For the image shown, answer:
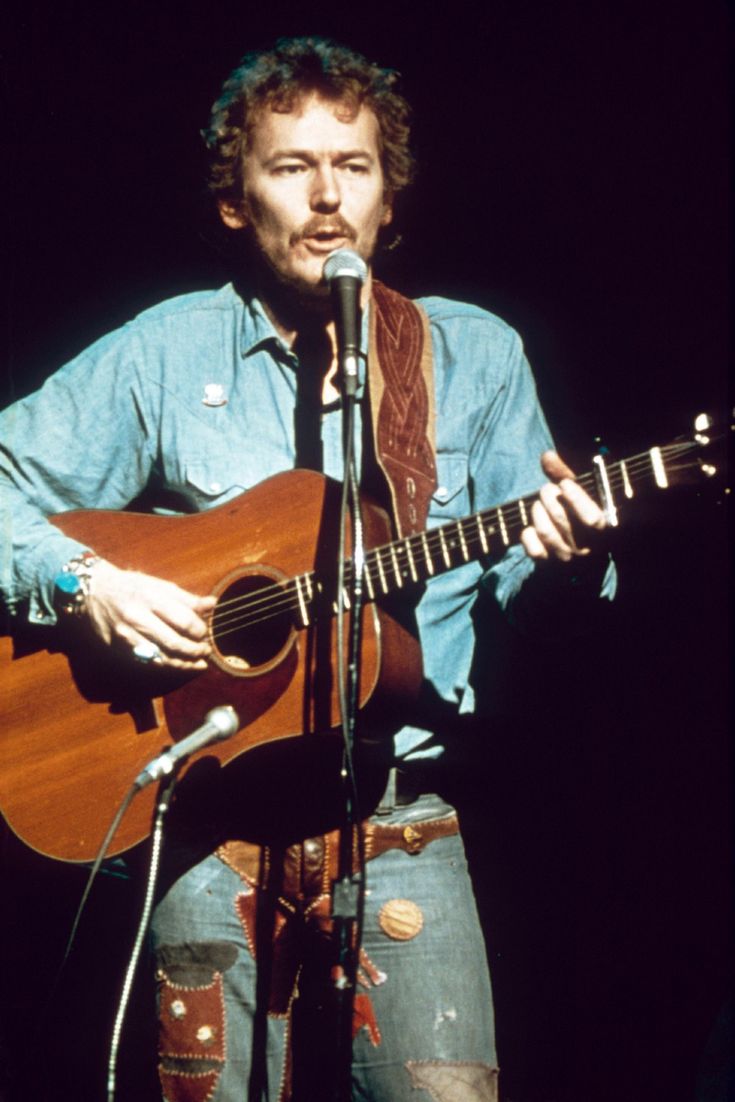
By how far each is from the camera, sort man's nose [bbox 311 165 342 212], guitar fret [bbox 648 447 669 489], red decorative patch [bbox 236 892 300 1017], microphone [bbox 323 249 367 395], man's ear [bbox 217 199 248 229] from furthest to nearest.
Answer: man's ear [bbox 217 199 248 229]
man's nose [bbox 311 165 342 212]
red decorative patch [bbox 236 892 300 1017]
guitar fret [bbox 648 447 669 489]
microphone [bbox 323 249 367 395]

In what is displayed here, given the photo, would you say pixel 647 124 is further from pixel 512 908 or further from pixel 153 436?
pixel 512 908

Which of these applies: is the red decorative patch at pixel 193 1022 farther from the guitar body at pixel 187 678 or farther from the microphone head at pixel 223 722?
the microphone head at pixel 223 722

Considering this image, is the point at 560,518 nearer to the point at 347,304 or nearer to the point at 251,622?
the point at 347,304

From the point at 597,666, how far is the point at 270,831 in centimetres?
114

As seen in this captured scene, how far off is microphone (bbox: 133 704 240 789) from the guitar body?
0.93 ft

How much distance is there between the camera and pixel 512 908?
109 inches

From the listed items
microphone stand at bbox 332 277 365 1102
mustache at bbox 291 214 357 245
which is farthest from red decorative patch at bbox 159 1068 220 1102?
mustache at bbox 291 214 357 245

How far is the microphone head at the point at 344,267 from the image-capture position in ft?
5.84

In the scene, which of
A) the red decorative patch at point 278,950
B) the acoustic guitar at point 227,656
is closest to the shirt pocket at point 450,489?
the acoustic guitar at point 227,656

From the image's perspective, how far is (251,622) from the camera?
2.08 meters

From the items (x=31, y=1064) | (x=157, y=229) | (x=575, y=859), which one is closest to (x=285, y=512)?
(x=575, y=859)

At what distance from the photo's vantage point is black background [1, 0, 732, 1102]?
8.36 feet

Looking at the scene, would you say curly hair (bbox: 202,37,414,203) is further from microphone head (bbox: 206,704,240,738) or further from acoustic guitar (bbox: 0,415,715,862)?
microphone head (bbox: 206,704,240,738)

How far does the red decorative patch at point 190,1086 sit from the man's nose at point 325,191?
2.10m
